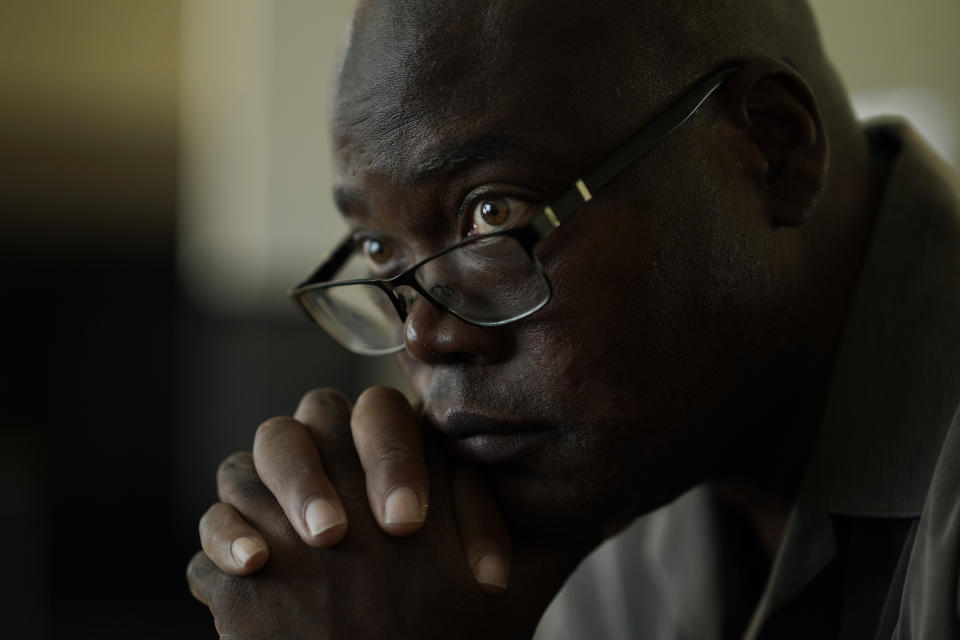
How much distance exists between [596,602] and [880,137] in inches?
30.4

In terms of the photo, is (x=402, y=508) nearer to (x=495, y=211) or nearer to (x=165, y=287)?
(x=495, y=211)

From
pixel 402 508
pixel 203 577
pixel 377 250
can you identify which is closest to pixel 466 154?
pixel 377 250

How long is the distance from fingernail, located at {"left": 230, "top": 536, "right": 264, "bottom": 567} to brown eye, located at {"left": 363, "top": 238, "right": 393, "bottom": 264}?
34cm

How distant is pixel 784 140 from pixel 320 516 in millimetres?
601

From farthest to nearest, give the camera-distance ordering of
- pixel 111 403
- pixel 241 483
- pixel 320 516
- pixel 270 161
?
pixel 270 161 < pixel 111 403 < pixel 241 483 < pixel 320 516

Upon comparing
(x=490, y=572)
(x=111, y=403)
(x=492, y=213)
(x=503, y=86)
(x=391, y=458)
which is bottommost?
(x=111, y=403)

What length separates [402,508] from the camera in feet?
3.01

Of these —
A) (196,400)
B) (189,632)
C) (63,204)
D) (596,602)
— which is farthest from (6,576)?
(596,602)

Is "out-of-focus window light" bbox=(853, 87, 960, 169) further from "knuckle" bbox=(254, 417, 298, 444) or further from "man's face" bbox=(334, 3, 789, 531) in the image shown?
"knuckle" bbox=(254, 417, 298, 444)

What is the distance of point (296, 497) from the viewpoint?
936 mm

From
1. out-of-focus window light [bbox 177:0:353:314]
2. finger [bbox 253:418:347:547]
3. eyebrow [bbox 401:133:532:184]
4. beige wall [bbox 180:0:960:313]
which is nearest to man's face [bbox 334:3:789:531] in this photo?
eyebrow [bbox 401:133:532:184]

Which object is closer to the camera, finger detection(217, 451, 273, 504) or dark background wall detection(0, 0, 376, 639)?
finger detection(217, 451, 273, 504)

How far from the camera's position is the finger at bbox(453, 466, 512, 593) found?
0.95 metres

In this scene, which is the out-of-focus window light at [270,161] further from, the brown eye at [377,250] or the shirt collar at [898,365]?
the shirt collar at [898,365]
